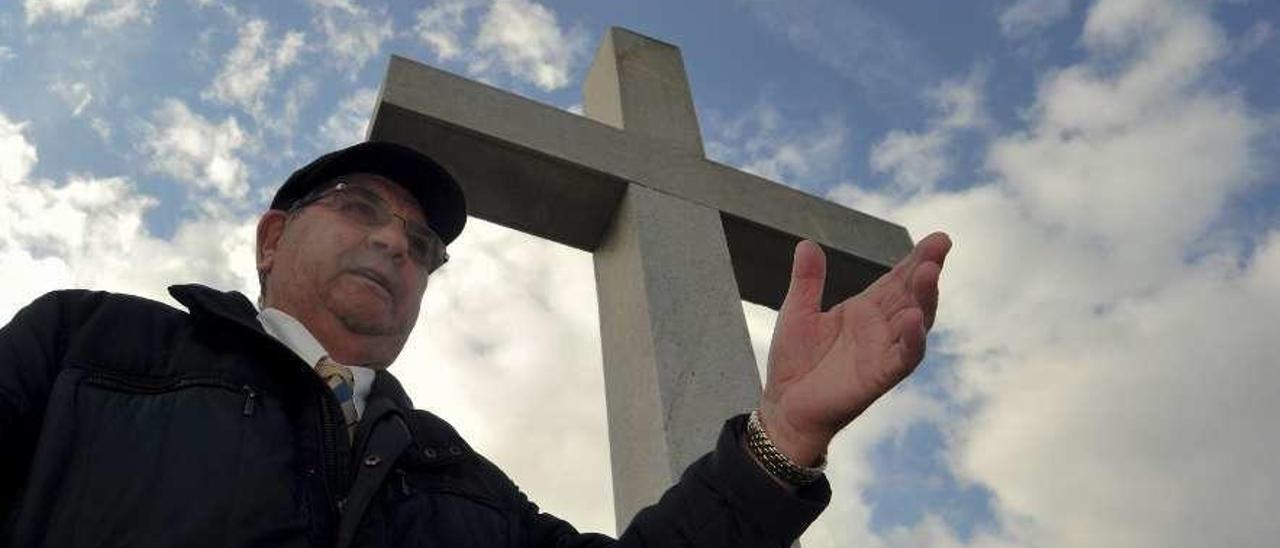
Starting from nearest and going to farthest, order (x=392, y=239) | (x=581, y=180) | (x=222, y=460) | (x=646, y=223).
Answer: (x=222, y=460), (x=392, y=239), (x=646, y=223), (x=581, y=180)

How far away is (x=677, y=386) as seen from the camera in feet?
10.1

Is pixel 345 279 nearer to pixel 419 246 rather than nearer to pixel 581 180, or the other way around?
A: pixel 419 246

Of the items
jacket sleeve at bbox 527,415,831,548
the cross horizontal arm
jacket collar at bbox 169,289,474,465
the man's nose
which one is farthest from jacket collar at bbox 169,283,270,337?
the cross horizontal arm

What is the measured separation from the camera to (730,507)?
194cm

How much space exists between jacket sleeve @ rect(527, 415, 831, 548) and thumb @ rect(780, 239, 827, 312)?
0.28 metres

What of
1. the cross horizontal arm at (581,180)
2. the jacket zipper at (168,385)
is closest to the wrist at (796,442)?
the jacket zipper at (168,385)

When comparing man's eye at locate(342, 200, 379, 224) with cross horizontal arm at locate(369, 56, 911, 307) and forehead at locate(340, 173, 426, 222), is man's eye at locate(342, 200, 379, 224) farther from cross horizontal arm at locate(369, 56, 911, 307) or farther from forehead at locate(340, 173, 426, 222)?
cross horizontal arm at locate(369, 56, 911, 307)

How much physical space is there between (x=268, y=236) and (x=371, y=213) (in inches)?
11.6

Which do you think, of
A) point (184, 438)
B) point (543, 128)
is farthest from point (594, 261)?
point (184, 438)

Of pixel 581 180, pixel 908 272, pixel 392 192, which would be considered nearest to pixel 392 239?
pixel 392 192

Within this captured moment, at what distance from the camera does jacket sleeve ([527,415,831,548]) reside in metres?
1.92

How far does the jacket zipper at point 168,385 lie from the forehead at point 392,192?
3.29 ft

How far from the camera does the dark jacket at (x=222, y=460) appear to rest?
4.92 ft

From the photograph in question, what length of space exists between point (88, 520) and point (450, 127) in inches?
98.8
